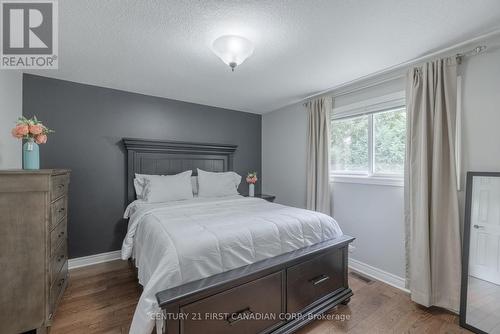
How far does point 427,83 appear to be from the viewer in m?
2.08

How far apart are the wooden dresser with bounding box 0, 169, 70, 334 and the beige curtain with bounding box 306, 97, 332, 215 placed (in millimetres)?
2876

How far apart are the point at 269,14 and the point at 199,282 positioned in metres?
1.84

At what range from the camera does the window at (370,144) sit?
247 centimetres

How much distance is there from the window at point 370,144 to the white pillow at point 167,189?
6.91ft

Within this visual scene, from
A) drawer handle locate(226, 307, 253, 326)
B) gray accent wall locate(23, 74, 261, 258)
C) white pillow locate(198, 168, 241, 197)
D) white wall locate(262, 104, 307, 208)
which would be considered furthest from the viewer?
white wall locate(262, 104, 307, 208)

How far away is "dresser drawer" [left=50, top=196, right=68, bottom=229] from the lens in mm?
1716

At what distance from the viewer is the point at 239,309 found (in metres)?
1.47

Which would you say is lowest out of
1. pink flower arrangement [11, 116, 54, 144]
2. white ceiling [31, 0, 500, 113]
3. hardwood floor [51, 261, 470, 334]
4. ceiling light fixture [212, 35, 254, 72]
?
A: hardwood floor [51, 261, 470, 334]

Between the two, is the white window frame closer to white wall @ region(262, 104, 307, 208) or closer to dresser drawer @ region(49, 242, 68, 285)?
white wall @ region(262, 104, 307, 208)

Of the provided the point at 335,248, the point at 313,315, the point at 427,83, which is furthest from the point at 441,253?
the point at 427,83


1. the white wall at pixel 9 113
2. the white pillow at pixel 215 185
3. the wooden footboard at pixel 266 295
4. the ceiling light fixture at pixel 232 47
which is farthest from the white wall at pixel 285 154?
the white wall at pixel 9 113

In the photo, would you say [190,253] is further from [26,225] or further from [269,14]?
[269,14]

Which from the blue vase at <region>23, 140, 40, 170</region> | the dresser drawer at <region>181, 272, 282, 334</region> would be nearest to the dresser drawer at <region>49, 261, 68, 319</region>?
the blue vase at <region>23, 140, 40, 170</region>

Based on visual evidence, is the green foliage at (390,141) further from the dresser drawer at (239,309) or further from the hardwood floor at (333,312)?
the dresser drawer at (239,309)
